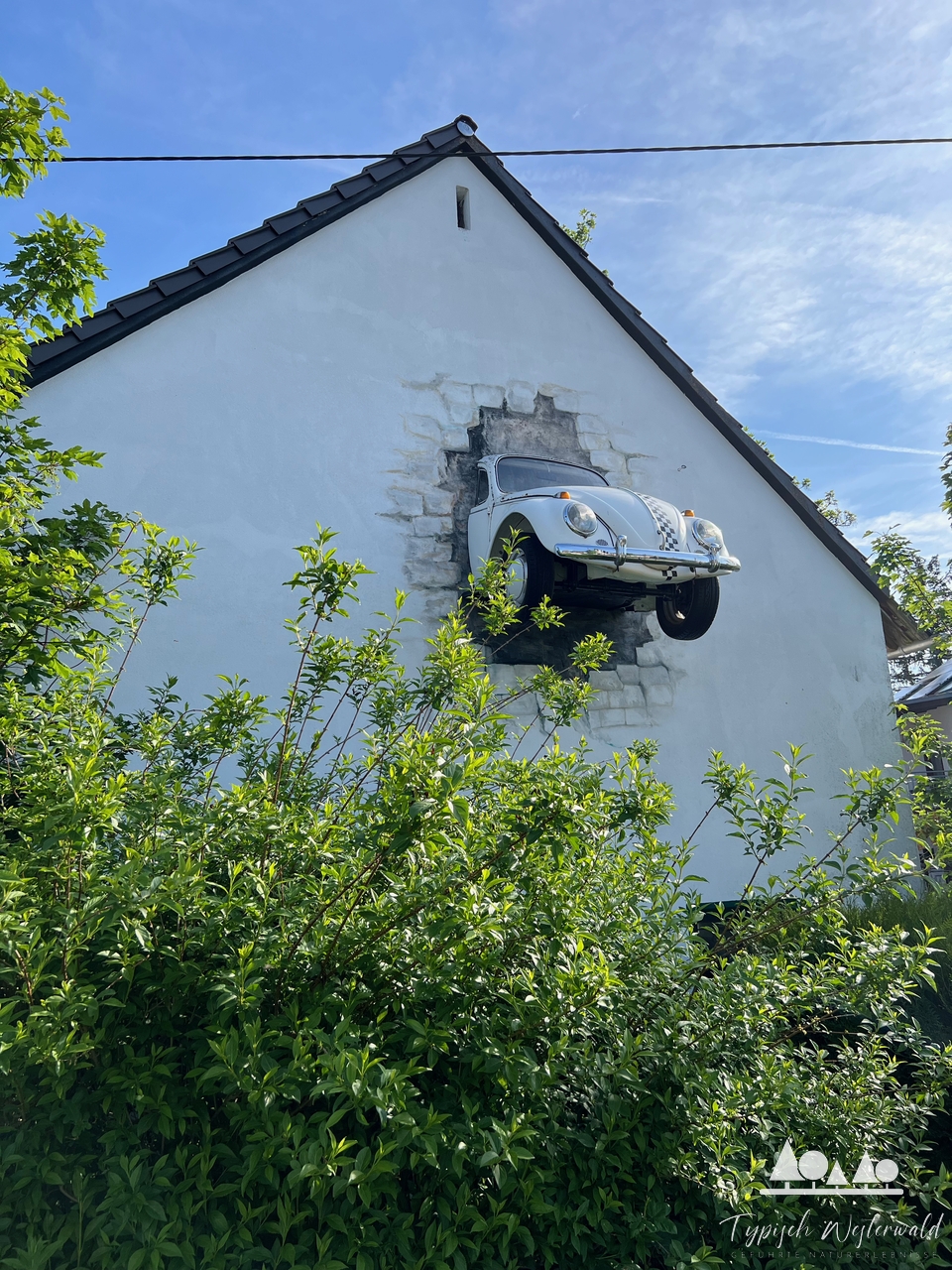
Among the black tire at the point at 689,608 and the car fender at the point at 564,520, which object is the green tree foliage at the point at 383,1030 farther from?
the black tire at the point at 689,608

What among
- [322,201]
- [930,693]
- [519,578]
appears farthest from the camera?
[930,693]

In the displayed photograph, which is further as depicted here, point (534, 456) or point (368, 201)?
point (534, 456)

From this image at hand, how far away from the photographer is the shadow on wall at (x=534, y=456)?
6.42m

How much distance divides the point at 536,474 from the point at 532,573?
135cm

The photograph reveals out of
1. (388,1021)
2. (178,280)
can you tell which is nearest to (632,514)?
(178,280)

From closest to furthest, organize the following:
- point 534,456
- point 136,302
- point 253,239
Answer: point 136,302 → point 253,239 → point 534,456

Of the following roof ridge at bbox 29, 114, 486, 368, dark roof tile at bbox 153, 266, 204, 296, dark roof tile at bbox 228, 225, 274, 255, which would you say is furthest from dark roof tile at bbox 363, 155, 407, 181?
dark roof tile at bbox 153, 266, 204, 296

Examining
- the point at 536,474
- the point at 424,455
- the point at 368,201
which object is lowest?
the point at 424,455

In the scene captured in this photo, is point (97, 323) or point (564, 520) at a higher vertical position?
point (97, 323)

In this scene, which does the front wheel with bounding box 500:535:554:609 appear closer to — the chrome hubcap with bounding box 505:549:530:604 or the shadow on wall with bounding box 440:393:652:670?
the chrome hubcap with bounding box 505:549:530:604

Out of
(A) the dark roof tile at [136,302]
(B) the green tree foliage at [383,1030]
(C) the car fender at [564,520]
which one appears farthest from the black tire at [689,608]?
(A) the dark roof tile at [136,302]

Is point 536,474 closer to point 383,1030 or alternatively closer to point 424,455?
point 424,455

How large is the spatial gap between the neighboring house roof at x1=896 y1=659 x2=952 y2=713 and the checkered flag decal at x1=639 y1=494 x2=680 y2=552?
641 cm

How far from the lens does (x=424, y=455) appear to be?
6.47m
